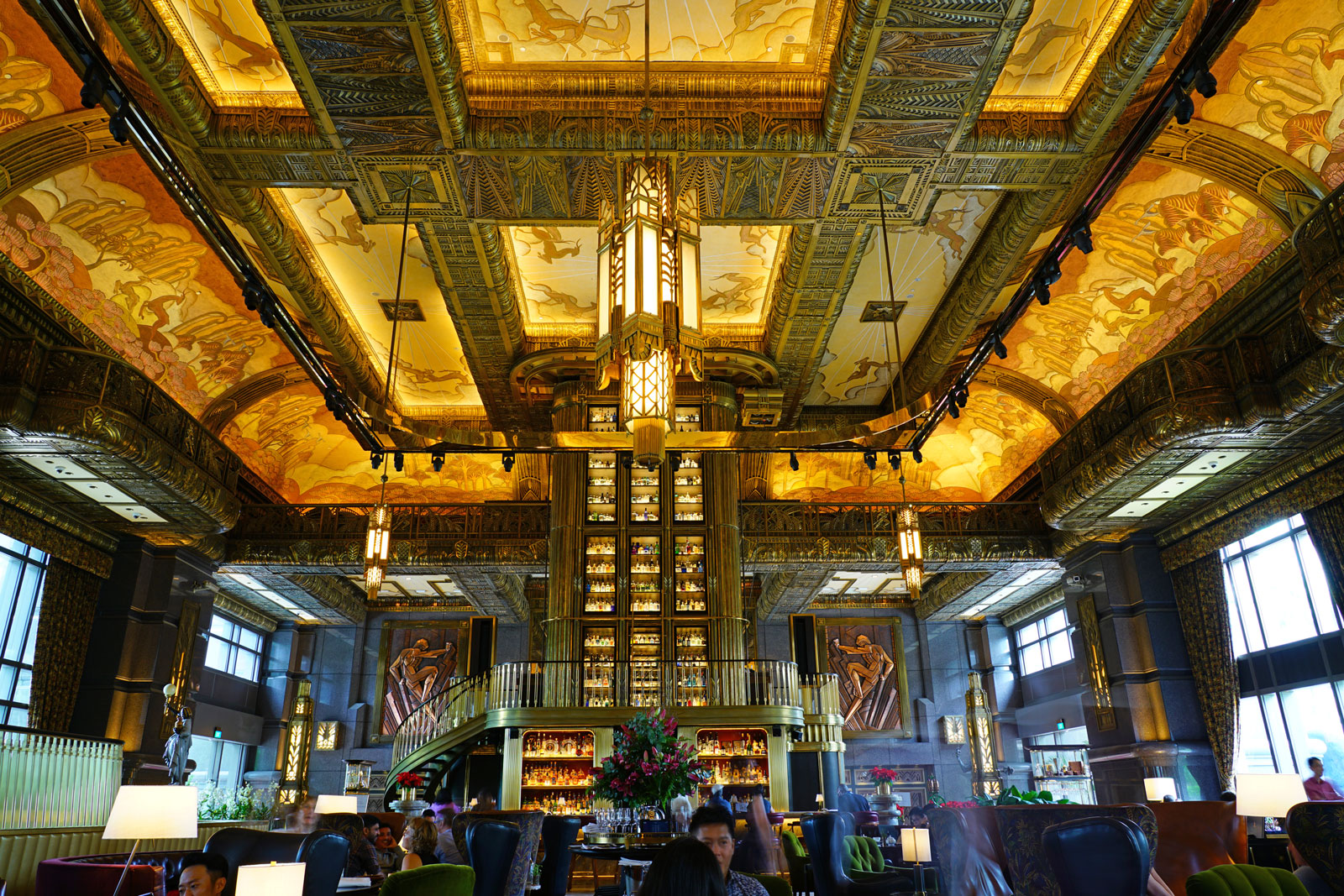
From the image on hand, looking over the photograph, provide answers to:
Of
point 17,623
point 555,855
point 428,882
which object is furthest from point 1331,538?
point 17,623

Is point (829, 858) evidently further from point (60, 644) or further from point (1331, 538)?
point (60, 644)

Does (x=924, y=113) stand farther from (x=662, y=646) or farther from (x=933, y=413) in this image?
(x=662, y=646)

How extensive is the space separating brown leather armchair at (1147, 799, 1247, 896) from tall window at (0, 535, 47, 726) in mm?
13321

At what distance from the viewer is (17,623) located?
39.0 feet

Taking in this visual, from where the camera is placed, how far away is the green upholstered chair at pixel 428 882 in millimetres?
3262

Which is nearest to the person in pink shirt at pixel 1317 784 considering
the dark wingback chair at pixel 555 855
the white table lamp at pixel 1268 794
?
the white table lamp at pixel 1268 794

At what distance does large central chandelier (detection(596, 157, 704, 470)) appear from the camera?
17.7 ft

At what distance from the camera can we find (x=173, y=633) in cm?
1351

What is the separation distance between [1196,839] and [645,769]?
384cm

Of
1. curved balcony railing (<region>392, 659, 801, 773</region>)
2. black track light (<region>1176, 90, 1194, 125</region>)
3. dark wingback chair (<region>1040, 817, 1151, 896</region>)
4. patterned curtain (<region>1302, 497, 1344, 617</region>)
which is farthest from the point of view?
curved balcony railing (<region>392, 659, 801, 773</region>)

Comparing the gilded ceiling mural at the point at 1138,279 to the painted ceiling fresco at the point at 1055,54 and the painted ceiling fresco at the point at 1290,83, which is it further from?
the painted ceiling fresco at the point at 1055,54

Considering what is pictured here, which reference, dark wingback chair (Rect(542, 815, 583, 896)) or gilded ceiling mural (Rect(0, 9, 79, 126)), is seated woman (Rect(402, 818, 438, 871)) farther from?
gilded ceiling mural (Rect(0, 9, 79, 126))

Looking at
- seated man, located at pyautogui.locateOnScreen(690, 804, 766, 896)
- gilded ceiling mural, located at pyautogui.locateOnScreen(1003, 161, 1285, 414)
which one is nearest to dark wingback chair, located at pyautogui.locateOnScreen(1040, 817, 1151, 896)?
seated man, located at pyautogui.locateOnScreen(690, 804, 766, 896)

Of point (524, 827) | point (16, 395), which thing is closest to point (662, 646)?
point (524, 827)
